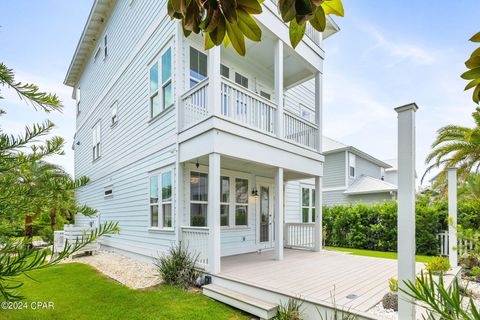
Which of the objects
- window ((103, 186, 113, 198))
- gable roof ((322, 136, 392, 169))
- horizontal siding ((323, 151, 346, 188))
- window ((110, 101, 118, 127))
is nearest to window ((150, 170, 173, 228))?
window ((103, 186, 113, 198))

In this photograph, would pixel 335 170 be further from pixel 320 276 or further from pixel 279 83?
pixel 320 276

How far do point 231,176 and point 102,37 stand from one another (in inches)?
415

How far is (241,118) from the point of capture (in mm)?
7160

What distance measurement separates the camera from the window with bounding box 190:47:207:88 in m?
8.07

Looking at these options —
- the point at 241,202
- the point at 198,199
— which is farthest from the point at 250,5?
the point at 241,202

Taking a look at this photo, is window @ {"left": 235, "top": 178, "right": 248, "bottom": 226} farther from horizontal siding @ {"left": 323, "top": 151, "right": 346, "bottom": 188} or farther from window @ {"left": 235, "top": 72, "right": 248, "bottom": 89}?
horizontal siding @ {"left": 323, "top": 151, "right": 346, "bottom": 188}

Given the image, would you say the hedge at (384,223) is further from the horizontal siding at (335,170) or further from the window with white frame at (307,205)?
the horizontal siding at (335,170)

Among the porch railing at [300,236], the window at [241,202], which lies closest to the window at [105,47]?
the window at [241,202]

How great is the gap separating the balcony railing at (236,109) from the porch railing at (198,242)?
2.60 metres

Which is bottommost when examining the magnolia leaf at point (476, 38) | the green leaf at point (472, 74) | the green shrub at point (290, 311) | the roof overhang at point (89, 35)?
the green shrub at point (290, 311)

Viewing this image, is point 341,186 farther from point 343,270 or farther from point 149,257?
point 149,257

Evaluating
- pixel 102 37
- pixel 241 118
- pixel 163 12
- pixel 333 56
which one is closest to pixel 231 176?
pixel 241 118

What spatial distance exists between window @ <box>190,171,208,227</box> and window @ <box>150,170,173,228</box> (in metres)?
0.61

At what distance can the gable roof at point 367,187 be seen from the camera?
666 inches
